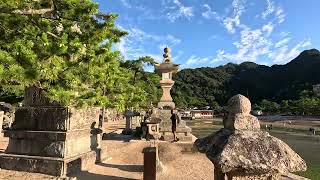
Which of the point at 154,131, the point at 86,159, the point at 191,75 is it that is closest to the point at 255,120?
the point at 86,159

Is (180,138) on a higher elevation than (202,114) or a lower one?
lower

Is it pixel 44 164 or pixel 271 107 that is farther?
pixel 271 107

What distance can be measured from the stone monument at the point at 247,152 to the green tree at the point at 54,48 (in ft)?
12.9

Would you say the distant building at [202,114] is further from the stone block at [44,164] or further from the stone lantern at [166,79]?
the stone block at [44,164]

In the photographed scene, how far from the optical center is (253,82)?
108875 millimetres

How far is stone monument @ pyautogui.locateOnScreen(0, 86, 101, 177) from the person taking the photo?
9125 mm

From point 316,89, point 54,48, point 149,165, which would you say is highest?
point 316,89

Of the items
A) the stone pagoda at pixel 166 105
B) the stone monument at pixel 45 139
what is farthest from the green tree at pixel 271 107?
the stone monument at pixel 45 139

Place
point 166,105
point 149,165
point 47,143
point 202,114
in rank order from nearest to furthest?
point 149,165 → point 47,143 → point 166,105 → point 202,114

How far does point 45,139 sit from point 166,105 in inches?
439

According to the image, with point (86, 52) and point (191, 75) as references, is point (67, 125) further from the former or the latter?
point (191, 75)

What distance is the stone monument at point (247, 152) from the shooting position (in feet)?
13.4

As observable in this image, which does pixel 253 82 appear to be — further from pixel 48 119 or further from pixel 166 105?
pixel 48 119

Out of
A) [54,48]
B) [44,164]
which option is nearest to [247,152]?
[54,48]
